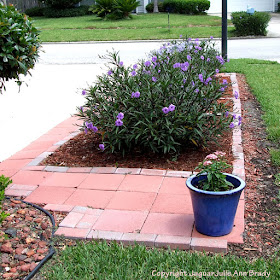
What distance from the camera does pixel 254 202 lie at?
368 centimetres

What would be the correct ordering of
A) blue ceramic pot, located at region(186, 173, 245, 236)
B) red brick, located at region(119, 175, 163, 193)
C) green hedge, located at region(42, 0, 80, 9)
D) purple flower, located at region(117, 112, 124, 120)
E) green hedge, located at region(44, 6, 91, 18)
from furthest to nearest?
green hedge, located at region(44, 6, 91, 18) → green hedge, located at region(42, 0, 80, 9) → purple flower, located at region(117, 112, 124, 120) → red brick, located at region(119, 175, 163, 193) → blue ceramic pot, located at region(186, 173, 245, 236)

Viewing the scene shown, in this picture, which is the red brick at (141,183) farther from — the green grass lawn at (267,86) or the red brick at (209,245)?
the green grass lawn at (267,86)

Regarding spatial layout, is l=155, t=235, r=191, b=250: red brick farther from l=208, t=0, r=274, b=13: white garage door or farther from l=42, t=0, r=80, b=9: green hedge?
l=208, t=0, r=274, b=13: white garage door

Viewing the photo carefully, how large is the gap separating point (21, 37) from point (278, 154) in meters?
2.92

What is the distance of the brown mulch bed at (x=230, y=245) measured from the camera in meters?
3.00

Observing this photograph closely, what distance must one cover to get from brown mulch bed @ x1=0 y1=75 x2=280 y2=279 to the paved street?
198 centimetres

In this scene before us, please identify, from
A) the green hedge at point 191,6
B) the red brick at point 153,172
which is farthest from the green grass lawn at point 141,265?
the green hedge at point 191,6

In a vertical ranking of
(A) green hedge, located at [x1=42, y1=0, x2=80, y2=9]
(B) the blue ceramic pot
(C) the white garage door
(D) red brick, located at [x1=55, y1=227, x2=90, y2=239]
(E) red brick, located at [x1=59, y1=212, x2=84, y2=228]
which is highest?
(A) green hedge, located at [x1=42, y1=0, x2=80, y2=9]

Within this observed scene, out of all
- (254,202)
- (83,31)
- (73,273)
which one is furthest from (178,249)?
(83,31)

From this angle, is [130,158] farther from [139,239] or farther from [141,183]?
[139,239]

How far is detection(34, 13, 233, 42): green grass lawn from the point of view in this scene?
18.1 meters

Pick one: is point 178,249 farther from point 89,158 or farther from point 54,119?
point 54,119

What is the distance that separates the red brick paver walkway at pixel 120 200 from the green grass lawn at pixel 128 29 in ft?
44.4

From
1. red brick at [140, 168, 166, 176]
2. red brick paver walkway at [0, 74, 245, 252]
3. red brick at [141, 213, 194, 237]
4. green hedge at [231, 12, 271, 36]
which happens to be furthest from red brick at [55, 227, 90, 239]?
green hedge at [231, 12, 271, 36]
